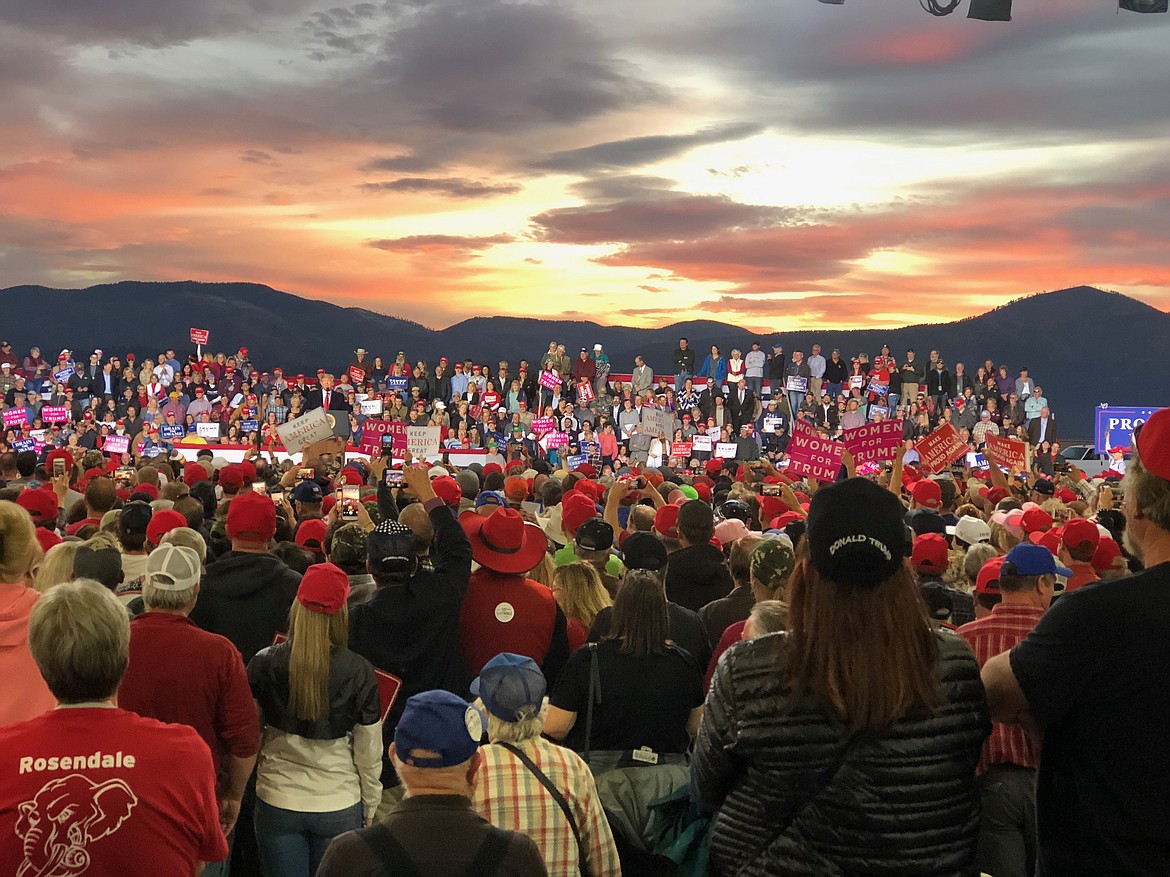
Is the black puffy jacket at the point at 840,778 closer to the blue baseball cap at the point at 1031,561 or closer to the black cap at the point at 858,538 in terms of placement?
the black cap at the point at 858,538

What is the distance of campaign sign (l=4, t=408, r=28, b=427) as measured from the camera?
2764 centimetres

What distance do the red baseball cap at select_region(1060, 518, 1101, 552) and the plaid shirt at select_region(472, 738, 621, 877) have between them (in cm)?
389

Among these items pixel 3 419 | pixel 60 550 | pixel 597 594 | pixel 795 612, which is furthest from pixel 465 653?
pixel 3 419

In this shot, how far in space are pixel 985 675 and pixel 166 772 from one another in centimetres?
195

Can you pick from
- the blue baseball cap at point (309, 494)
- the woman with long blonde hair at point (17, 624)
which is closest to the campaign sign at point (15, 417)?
the blue baseball cap at point (309, 494)

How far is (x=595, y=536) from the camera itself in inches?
264

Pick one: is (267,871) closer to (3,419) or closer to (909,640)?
(909,640)

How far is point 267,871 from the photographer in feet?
15.8

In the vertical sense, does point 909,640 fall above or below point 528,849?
above

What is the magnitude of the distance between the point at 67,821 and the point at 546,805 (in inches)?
56.0

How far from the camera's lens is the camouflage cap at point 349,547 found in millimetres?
5965

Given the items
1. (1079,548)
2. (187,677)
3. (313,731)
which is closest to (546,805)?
(313,731)

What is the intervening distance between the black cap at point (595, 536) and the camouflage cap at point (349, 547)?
50.8 inches

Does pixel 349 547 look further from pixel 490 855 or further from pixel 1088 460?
pixel 1088 460
